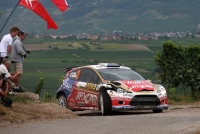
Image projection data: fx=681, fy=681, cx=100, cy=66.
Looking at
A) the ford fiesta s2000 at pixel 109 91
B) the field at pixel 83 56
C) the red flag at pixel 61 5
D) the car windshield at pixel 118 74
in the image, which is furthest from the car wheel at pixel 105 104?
the field at pixel 83 56

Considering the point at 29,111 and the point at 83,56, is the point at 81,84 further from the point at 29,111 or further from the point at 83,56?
the point at 83,56

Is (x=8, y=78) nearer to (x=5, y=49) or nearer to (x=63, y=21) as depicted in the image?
(x=5, y=49)

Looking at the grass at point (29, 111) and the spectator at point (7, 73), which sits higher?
the spectator at point (7, 73)

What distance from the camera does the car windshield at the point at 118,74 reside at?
19.1 m

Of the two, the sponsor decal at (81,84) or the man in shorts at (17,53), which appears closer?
the man in shorts at (17,53)

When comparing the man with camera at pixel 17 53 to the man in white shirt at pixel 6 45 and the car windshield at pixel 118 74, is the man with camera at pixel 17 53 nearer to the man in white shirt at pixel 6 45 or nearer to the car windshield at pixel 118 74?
the man in white shirt at pixel 6 45

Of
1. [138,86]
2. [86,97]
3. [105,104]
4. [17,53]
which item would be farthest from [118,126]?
[17,53]

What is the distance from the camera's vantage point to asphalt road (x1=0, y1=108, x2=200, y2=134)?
13.7 meters

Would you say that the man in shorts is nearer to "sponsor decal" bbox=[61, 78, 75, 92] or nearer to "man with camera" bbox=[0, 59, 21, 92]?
"man with camera" bbox=[0, 59, 21, 92]

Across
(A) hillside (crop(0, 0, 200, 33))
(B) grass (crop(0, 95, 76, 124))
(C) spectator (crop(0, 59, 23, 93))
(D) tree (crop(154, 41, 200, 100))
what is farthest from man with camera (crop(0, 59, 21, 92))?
(A) hillside (crop(0, 0, 200, 33))

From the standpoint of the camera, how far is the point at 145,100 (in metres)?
18.1

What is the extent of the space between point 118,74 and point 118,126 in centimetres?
493

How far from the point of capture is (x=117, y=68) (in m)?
19.9

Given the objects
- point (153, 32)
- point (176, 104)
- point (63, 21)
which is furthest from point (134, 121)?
point (63, 21)
